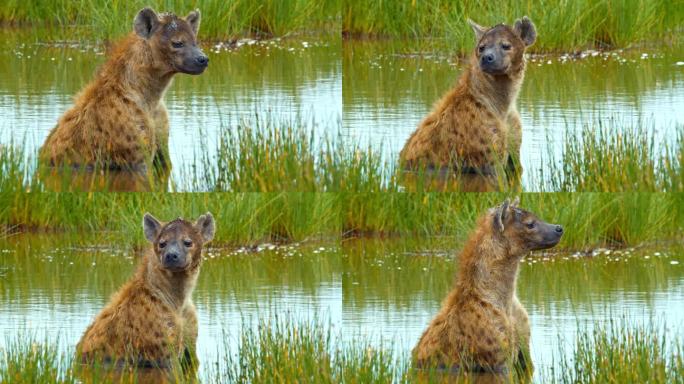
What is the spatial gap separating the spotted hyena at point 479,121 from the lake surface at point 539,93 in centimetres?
45

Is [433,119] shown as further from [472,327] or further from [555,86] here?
[555,86]

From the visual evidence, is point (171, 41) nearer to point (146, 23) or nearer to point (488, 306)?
point (146, 23)

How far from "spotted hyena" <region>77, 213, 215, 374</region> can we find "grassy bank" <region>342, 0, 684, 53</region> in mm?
4576

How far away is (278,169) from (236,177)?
34 cm

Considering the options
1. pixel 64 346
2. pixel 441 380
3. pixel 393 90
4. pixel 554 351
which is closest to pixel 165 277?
pixel 64 346

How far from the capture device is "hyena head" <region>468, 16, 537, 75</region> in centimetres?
1190

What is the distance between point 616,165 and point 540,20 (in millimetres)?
4469

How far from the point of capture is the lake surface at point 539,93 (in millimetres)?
13383

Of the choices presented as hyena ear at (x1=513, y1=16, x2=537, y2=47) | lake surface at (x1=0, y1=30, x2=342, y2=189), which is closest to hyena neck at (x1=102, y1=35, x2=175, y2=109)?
lake surface at (x1=0, y1=30, x2=342, y2=189)

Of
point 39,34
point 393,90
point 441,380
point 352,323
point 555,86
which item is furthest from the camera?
point 39,34

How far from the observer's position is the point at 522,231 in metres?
11.7

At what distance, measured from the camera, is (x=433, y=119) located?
12.4 m

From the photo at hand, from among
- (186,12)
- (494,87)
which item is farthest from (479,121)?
(186,12)

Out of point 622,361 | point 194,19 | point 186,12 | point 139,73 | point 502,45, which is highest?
point 186,12
